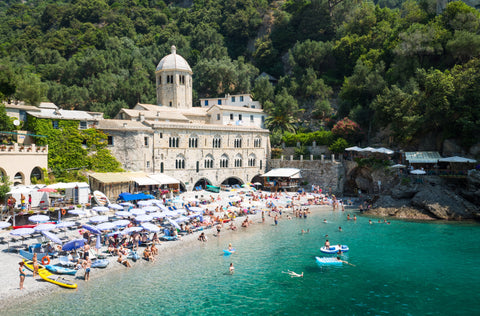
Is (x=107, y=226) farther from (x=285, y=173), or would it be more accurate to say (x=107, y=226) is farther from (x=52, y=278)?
(x=285, y=173)

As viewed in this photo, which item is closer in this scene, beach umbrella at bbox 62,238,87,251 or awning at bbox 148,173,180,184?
beach umbrella at bbox 62,238,87,251

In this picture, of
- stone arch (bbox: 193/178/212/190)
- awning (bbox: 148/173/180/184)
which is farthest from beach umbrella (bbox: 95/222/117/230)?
stone arch (bbox: 193/178/212/190)

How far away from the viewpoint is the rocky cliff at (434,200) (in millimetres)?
34906

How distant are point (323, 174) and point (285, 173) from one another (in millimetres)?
5048

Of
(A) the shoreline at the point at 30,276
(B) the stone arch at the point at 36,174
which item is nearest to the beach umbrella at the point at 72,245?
(A) the shoreline at the point at 30,276

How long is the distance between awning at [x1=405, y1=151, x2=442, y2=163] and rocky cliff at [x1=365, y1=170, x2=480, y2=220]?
2560 mm

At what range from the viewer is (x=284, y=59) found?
7744cm

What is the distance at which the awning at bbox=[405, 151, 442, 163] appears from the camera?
4057 cm

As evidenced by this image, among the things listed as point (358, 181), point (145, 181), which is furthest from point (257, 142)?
point (145, 181)

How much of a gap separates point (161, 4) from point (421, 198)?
100m

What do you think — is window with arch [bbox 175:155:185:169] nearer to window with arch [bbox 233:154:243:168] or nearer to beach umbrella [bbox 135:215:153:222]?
window with arch [bbox 233:154:243:168]

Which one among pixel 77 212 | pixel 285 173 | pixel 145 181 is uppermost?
pixel 285 173

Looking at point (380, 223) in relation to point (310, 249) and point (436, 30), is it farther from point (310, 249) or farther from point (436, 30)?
point (436, 30)

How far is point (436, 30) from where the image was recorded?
4681 centimetres
